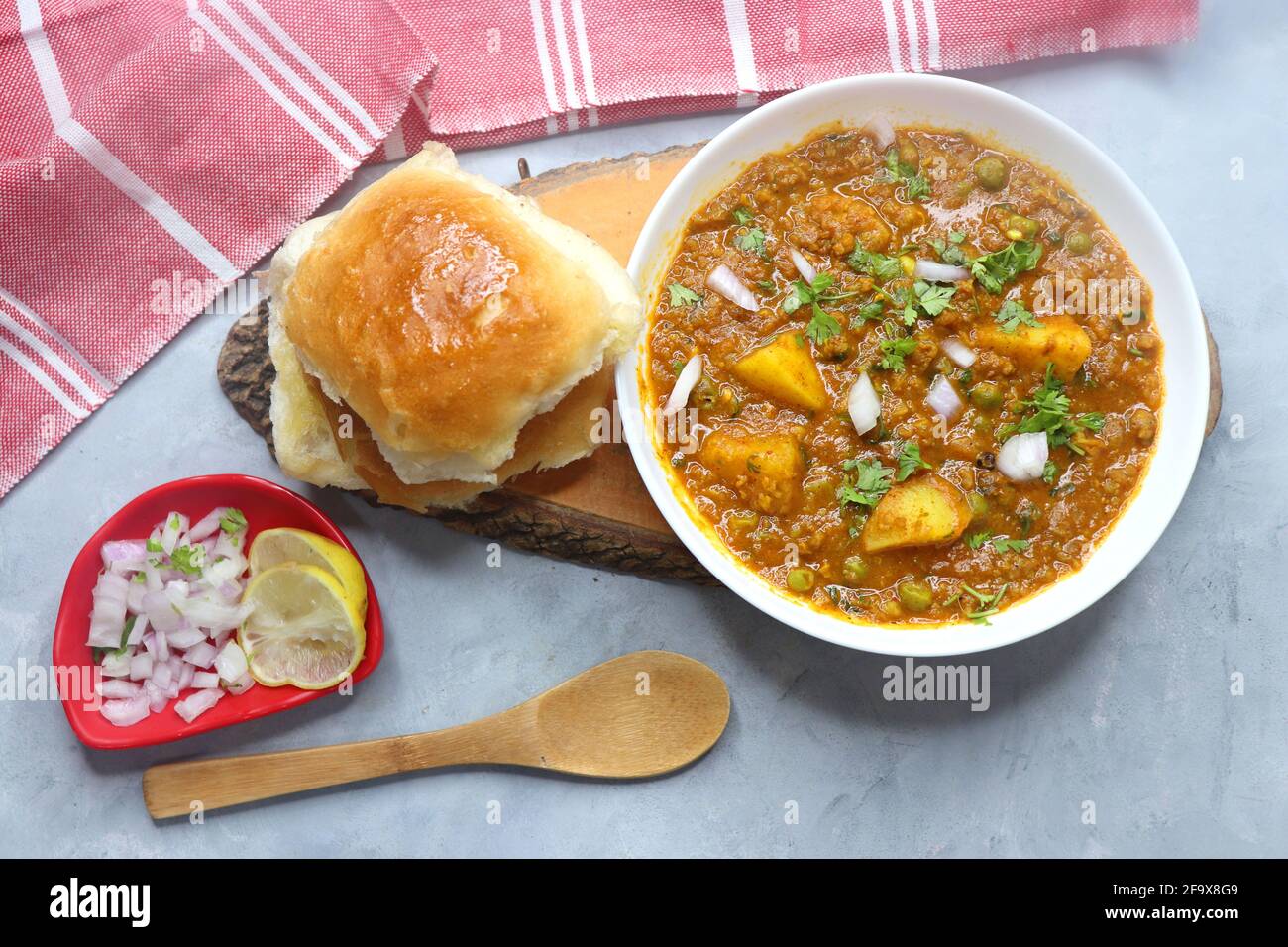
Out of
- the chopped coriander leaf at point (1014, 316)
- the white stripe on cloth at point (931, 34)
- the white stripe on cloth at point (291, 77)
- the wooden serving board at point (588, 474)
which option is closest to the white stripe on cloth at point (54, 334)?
the wooden serving board at point (588, 474)

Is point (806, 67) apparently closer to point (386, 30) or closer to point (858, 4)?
point (858, 4)

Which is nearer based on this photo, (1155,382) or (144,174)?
(1155,382)

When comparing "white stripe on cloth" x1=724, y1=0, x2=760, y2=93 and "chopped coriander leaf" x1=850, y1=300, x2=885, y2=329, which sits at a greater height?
"white stripe on cloth" x1=724, y1=0, x2=760, y2=93

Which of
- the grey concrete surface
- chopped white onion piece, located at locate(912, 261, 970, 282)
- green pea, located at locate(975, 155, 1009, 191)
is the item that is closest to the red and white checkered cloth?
the grey concrete surface

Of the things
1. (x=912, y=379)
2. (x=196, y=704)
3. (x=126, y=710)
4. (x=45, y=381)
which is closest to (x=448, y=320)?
(x=912, y=379)

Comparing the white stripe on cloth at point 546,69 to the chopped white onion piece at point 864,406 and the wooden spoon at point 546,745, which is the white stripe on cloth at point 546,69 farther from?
the wooden spoon at point 546,745

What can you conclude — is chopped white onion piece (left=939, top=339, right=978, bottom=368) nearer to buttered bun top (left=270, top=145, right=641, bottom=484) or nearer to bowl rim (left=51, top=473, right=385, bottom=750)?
buttered bun top (left=270, top=145, right=641, bottom=484)

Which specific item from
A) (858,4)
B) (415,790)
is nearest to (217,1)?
(858,4)
